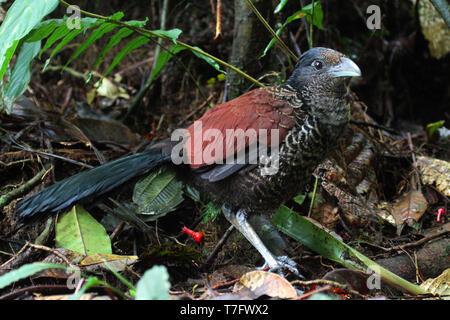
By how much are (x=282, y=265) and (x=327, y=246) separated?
29 cm

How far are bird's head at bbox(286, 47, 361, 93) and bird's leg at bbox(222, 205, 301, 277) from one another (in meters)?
0.90

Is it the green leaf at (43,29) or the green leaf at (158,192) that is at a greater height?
the green leaf at (43,29)

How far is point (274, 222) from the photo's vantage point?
2902 mm

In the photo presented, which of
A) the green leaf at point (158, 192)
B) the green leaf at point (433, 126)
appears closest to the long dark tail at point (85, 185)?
the green leaf at point (158, 192)

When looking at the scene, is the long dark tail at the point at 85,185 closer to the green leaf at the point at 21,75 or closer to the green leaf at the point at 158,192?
the green leaf at the point at 158,192

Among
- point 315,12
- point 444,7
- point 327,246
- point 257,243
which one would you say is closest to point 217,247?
point 257,243

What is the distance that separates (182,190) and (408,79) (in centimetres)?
285

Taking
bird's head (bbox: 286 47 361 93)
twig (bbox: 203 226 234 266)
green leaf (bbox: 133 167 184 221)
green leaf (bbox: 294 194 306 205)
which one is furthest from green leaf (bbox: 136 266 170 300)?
green leaf (bbox: 294 194 306 205)

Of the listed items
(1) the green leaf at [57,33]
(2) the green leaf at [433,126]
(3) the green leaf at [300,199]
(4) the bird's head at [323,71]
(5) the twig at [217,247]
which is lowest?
(5) the twig at [217,247]

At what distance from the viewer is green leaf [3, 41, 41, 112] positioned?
2.65m

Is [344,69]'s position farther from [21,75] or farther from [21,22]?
[21,75]

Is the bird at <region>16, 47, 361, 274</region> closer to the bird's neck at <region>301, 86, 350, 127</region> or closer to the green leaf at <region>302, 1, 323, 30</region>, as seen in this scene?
the bird's neck at <region>301, 86, 350, 127</region>

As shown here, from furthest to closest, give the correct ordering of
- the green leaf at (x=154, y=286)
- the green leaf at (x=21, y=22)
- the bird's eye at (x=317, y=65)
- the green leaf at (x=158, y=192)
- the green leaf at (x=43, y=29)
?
the green leaf at (x=158, y=192) → the bird's eye at (x=317, y=65) → the green leaf at (x=43, y=29) → the green leaf at (x=21, y=22) → the green leaf at (x=154, y=286)

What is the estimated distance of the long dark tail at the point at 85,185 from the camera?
2541 millimetres
